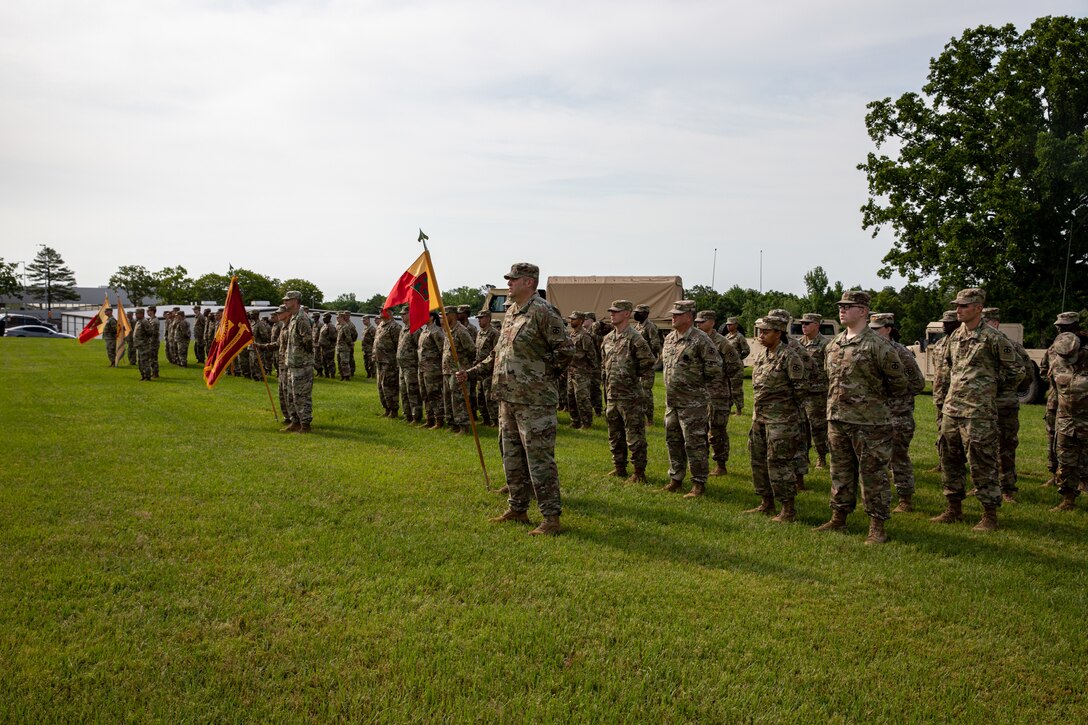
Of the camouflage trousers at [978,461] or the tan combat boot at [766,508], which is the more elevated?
the camouflage trousers at [978,461]

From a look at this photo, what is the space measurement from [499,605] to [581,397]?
8657 millimetres

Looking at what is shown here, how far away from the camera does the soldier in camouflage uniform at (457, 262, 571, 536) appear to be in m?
7.04

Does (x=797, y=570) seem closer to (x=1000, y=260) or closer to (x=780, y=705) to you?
(x=780, y=705)

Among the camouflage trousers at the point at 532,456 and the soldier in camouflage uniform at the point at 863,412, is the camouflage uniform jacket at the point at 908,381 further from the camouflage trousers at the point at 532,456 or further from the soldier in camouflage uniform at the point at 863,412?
the camouflage trousers at the point at 532,456

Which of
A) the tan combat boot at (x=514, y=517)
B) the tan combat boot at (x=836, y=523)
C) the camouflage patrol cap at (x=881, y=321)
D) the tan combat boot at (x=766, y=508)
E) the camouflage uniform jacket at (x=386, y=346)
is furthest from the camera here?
the camouflage uniform jacket at (x=386, y=346)

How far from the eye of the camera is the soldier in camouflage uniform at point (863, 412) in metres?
6.79

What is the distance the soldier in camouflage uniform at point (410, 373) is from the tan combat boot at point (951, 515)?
933 cm

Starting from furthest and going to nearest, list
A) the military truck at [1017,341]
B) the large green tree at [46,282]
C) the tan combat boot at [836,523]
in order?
1. the large green tree at [46,282]
2. the military truck at [1017,341]
3. the tan combat boot at [836,523]

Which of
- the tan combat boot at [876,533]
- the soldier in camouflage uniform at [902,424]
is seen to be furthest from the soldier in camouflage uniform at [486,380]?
the tan combat boot at [876,533]

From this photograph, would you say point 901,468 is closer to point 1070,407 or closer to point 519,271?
point 1070,407

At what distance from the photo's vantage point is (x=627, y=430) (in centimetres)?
946

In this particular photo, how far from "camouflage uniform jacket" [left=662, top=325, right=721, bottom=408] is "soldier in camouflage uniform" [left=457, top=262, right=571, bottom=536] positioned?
2037 millimetres

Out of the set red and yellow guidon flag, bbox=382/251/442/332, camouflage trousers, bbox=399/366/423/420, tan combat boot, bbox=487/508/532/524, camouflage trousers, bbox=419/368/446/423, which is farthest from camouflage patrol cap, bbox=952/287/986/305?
camouflage trousers, bbox=399/366/423/420

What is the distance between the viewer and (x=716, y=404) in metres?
10.2
